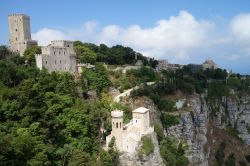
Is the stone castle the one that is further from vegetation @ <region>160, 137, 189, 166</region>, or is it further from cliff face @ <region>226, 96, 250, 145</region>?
cliff face @ <region>226, 96, 250, 145</region>

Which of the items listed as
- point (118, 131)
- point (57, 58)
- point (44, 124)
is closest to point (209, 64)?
point (57, 58)

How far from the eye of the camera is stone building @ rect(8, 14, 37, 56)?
53.0 meters

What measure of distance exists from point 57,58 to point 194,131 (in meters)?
23.0

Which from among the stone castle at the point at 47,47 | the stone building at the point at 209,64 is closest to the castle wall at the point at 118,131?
the stone castle at the point at 47,47

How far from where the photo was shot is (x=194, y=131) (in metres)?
57.8

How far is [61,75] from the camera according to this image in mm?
44781

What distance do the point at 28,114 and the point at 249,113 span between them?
51.5 m

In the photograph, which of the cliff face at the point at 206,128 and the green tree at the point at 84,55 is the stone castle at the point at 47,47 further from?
the cliff face at the point at 206,128

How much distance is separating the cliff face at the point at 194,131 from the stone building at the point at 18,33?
75.1 ft

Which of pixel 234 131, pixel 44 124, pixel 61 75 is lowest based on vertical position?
pixel 234 131

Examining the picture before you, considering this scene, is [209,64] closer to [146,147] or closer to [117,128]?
[146,147]

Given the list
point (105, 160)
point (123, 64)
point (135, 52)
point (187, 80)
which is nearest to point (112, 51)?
point (123, 64)

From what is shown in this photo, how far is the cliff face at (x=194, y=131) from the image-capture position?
5392 cm

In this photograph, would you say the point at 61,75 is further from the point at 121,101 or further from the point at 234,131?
the point at 234,131
